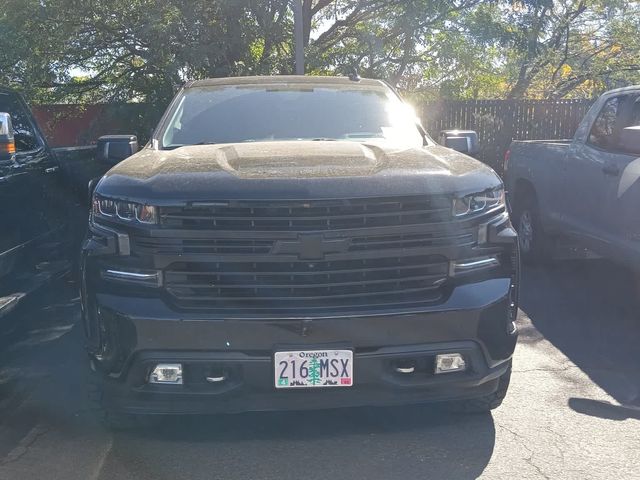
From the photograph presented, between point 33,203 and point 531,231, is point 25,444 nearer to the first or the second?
point 33,203

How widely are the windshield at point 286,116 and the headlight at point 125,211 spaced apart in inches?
48.1

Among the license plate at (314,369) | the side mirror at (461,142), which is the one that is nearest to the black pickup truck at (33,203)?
the license plate at (314,369)

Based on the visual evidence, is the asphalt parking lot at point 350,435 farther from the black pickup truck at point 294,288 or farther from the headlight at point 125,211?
the headlight at point 125,211

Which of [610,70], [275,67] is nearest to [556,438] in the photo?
[275,67]

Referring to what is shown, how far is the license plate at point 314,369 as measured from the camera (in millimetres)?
3762

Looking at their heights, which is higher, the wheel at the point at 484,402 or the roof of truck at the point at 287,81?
the roof of truck at the point at 287,81

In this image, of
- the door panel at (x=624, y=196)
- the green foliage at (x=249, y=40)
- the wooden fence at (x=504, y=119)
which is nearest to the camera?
the door panel at (x=624, y=196)

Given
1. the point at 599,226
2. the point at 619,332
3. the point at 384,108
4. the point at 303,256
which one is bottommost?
the point at 619,332

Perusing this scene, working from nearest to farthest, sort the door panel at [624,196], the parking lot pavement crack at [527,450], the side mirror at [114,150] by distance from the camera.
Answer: the parking lot pavement crack at [527,450] → the side mirror at [114,150] → the door panel at [624,196]

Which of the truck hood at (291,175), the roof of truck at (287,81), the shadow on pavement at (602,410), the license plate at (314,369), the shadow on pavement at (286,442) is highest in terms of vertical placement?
the roof of truck at (287,81)

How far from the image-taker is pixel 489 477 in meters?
3.87

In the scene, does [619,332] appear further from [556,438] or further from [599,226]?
[556,438]

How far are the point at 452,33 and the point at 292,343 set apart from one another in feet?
43.6

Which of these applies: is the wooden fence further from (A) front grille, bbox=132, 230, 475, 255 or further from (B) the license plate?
(B) the license plate
